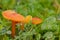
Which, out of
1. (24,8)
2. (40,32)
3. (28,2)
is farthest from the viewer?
(28,2)

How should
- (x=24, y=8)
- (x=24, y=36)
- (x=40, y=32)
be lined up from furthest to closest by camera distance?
(x=24, y=8) < (x=40, y=32) < (x=24, y=36)

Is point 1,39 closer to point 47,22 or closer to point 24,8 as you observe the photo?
point 47,22

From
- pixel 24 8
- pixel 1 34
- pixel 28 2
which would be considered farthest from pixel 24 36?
pixel 28 2

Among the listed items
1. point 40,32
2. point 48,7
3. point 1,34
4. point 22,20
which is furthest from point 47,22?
point 48,7

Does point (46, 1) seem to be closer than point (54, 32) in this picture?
No

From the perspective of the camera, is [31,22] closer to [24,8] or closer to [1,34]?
[1,34]

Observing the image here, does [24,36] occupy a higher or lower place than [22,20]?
lower
